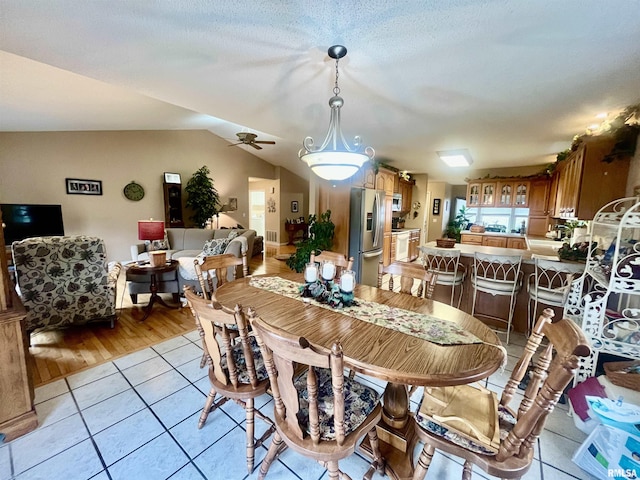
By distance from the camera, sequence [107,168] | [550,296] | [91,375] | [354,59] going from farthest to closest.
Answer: [107,168] → [550,296] → [91,375] → [354,59]

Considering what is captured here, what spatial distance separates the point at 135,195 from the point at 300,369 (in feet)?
19.6

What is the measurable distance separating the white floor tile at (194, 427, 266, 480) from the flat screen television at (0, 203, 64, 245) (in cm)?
531

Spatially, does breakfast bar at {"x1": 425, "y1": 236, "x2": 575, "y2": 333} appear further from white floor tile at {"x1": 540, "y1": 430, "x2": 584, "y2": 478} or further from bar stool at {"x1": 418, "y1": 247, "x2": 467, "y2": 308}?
white floor tile at {"x1": 540, "y1": 430, "x2": 584, "y2": 478}

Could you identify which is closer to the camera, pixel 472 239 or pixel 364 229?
pixel 364 229

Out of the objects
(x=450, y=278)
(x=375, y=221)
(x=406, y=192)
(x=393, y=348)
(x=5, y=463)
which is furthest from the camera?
(x=406, y=192)

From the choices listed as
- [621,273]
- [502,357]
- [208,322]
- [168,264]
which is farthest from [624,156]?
[168,264]

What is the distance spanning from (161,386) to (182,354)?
0.45 metres

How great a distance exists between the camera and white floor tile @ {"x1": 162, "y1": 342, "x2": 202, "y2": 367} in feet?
7.95

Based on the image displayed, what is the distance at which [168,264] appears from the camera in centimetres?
356

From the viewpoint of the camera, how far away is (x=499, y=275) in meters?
2.97

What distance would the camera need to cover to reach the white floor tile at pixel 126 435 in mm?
1544

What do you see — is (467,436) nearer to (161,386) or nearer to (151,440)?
(151,440)

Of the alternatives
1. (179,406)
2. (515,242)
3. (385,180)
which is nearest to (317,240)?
(385,180)

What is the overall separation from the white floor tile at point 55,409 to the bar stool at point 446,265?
3.17 metres
